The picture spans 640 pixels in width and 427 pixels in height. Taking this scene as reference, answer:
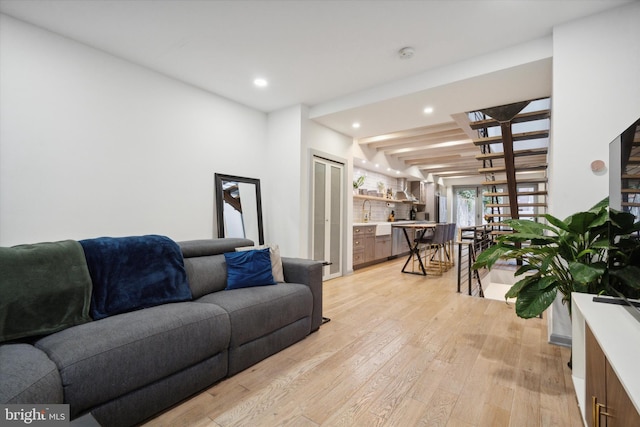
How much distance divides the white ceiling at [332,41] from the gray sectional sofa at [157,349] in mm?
1893

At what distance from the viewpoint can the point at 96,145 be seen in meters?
2.84

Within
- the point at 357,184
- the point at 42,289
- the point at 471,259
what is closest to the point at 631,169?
the point at 42,289

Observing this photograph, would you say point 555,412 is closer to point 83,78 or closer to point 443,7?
point 443,7

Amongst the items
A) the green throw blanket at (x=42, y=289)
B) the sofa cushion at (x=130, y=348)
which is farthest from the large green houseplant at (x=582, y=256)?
the green throw blanket at (x=42, y=289)

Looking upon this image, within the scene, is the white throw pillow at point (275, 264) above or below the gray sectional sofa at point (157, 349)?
above

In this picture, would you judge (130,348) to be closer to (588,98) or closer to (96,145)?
(96,145)

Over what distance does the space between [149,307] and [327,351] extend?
53.1 inches

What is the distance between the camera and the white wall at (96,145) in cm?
241

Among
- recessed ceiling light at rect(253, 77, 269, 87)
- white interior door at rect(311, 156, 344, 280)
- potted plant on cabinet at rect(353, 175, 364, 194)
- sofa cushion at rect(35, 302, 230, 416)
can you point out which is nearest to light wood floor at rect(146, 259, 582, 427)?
sofa cushion at rect(35, 302, 230, 416)

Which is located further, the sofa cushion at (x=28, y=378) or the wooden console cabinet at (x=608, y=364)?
the sofa cushion at (x=28, y=378)

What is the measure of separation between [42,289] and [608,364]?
271 cm

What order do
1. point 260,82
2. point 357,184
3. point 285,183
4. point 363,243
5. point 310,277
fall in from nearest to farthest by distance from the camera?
point 310,277, point 260,82, point 285,183, point 363,243, point 357,184

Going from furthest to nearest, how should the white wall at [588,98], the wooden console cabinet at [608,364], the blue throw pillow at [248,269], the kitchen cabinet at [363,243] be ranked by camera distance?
the kitchen cabinet at [363,243] < the blue throw pillow at [248,269] < the white wall at [588,98] < the wooden console cabinet at [608,364]

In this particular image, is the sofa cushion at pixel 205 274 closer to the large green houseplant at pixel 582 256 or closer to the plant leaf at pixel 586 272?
the large green houseplant at pixel 582 256
